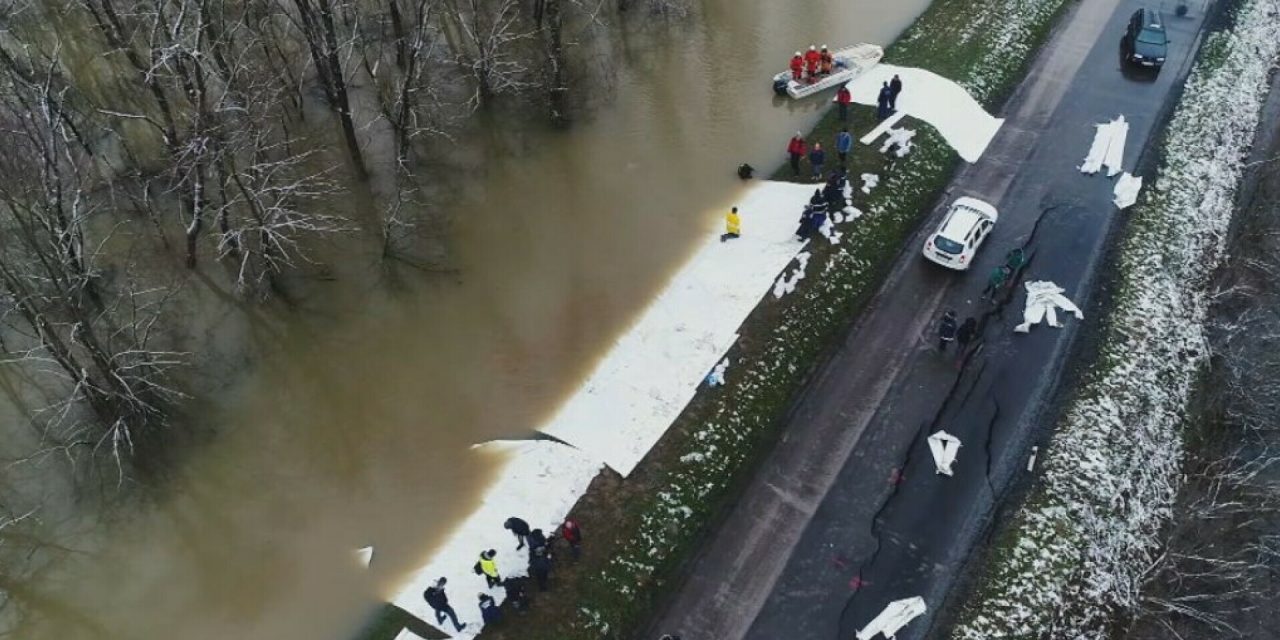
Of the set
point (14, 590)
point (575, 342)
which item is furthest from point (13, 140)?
point (575, 342)

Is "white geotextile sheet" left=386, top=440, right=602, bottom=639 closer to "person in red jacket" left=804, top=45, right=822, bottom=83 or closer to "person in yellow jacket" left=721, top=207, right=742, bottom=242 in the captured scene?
"person in yellow jacket" left=721, top=207, right=742, bottom=242

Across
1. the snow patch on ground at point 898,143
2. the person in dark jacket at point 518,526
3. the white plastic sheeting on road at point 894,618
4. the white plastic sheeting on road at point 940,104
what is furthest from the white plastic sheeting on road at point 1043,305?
the person in dark jacket at point 518,526

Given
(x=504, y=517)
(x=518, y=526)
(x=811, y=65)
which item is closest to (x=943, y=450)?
(x=518, y=526)

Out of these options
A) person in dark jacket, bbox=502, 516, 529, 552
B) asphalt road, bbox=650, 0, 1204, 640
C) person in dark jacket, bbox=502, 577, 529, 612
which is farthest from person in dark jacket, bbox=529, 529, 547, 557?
asphalt road, bbox=650, 0, 1204, 640

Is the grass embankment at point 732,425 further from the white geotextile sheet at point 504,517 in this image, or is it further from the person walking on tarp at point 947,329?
the person walking on tarp at point 947,329

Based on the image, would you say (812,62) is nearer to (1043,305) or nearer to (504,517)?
(1043,305)

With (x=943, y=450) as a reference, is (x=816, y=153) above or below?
above
